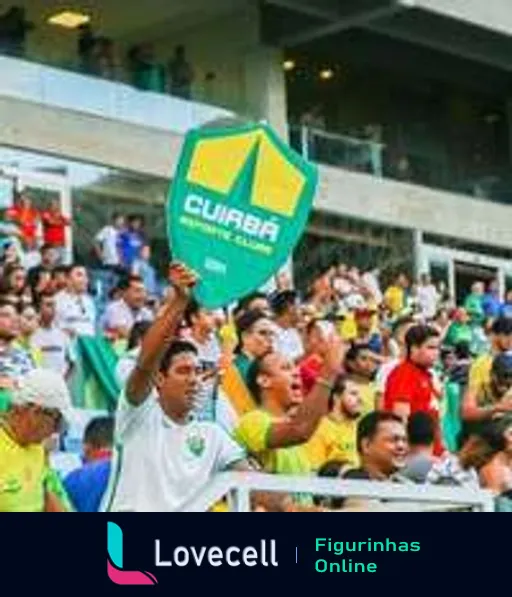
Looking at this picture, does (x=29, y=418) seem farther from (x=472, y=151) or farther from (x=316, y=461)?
(x=472, y=151)

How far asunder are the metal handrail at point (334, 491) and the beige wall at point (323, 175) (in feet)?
48.5

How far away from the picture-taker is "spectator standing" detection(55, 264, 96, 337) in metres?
12.9

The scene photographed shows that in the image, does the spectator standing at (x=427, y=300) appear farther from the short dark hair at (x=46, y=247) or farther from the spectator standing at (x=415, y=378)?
the spectator standing at (x=415, y=378)

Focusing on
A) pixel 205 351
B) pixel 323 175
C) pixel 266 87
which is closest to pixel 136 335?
pixel 205 351

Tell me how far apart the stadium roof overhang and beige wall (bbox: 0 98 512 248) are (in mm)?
2252

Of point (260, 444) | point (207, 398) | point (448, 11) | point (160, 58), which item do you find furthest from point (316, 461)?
point (448, 11)

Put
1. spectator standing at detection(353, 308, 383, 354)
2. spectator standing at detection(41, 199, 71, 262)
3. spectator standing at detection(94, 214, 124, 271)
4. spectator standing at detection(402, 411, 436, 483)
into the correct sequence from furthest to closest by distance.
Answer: spectator standing at detection(94, 214, 124, 271)
spectator standing at detection(41, 199, 71, 262)
spectator standing at detection(353, 308, 383, 354)
spectator standing at detection(402, 411, 436, 483)

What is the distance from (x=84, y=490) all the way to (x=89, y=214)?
44.7 feet

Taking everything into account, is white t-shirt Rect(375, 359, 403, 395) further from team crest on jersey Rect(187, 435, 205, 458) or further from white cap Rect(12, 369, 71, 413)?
white cap Rect(12, 369, 71, 413)

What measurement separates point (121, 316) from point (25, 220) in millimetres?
3230

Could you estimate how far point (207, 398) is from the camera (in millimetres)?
8367

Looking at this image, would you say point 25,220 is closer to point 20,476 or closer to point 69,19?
point 69,19

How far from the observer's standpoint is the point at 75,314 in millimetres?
13195

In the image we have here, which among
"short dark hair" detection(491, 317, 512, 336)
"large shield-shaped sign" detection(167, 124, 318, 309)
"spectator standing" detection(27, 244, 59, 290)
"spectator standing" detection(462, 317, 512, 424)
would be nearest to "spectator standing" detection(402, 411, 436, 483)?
"large shield-shaped sign" detection(167, 124, 318, 309)
